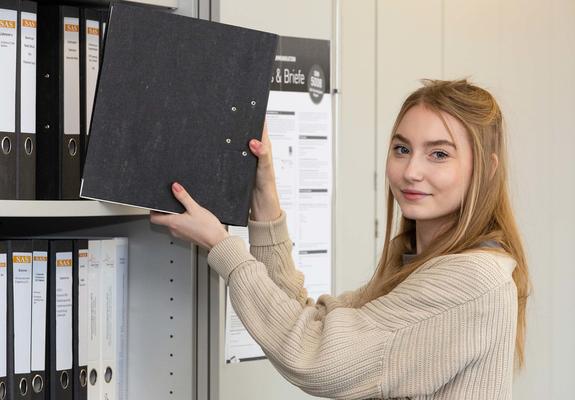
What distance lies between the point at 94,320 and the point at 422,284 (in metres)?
0.52

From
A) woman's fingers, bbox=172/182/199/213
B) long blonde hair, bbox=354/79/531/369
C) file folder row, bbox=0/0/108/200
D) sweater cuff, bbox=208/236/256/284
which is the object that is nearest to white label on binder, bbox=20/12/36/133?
file folder row, bbox=0/0/108/200

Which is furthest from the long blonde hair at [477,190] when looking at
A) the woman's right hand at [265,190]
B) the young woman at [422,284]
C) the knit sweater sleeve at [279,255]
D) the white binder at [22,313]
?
the white binder at [22,313]

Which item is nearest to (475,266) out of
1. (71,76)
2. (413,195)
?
(413,195)

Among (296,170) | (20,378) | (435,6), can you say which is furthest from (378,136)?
(20,378)

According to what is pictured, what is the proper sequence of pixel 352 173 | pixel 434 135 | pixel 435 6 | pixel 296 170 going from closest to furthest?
pixel 434 135 → pixel 296 170 → pixel 352 173 → pixel 435 6

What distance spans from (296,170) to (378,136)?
0.55 m

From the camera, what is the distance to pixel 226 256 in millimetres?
1305

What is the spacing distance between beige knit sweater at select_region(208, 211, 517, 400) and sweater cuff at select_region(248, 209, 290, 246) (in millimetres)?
119

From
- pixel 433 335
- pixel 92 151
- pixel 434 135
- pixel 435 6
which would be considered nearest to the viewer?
pixel 92 151

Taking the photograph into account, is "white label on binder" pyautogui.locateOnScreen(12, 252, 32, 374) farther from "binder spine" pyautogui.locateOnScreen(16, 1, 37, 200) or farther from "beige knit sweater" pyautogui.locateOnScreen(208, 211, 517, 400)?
"beige knit sweater" pyautogui.locateOnScreen(208, 211, 517, 400)

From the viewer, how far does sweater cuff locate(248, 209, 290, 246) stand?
1439 mm

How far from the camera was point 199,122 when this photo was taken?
122 centimetres

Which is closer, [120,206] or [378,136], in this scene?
[120,206]

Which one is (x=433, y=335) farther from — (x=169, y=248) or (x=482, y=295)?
(x=169, y=248)
